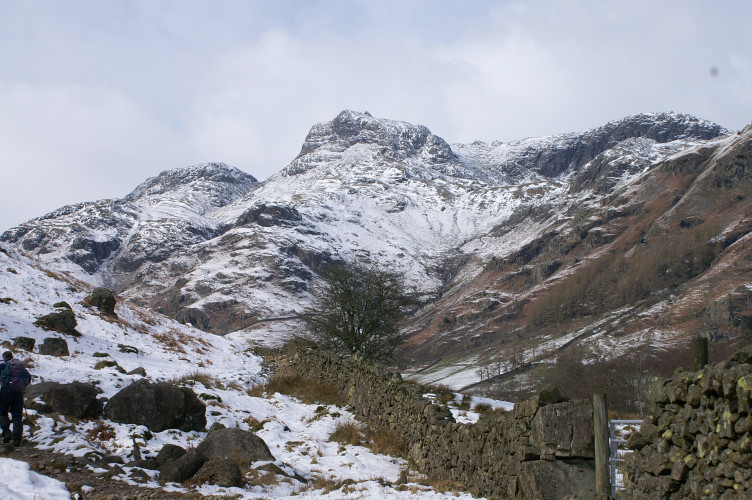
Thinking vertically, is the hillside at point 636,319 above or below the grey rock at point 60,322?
above

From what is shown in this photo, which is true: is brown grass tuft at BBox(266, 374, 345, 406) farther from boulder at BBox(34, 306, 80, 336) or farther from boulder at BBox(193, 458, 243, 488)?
boulder at BBox(193, 458, 243, 488)

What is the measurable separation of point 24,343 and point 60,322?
376 cm

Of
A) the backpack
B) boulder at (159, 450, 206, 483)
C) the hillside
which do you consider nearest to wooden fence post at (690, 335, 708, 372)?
boulder at (159, 450, 206, 483)

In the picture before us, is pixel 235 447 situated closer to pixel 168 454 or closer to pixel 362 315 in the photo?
pixel 168 454

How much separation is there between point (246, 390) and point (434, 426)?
11.9m

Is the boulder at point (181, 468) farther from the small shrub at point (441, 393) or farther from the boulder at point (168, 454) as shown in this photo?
the small shrub at point (441, 393)

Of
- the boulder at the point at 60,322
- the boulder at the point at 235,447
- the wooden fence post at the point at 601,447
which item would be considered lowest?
the boulder at the point at 235,447

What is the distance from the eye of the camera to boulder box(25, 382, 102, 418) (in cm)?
1317

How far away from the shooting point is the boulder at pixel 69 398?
519 inches

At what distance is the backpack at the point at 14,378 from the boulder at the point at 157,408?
8.08ft

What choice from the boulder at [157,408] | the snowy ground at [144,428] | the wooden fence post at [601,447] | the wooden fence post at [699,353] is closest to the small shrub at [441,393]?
the snowy ground at [144,428]

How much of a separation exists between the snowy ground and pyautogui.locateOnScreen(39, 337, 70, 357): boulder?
0.44 m

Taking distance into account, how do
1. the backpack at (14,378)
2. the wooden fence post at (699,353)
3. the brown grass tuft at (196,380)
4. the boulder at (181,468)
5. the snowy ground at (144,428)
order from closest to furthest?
1. the wooden fence post at (699,353)
2. the boulder at (181,468)
3. the snowy ground at (144,428)
4. the backpack at (14,378)
5. the brown grass tuft at (196,380)

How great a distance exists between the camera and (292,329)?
188625 millimetres
